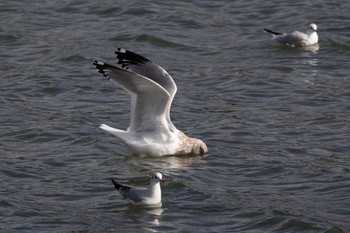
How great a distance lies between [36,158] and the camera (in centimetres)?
1328

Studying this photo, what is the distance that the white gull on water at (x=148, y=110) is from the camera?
12906 millimetres

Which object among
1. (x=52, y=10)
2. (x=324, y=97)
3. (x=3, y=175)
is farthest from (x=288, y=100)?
(x=52, y=10)

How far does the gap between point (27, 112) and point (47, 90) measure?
40.3 inches

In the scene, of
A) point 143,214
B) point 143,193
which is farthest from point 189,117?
point 143,214

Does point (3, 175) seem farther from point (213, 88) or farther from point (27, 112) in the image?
point (213, 88)

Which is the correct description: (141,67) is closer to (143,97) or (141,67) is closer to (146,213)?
(143,97)

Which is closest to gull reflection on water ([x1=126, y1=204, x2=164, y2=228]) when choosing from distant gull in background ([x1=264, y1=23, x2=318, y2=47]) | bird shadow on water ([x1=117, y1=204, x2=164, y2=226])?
Answer: bird shadow on water ([x1=117, y1=204, x2=164, y2=226])

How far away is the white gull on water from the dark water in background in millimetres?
173

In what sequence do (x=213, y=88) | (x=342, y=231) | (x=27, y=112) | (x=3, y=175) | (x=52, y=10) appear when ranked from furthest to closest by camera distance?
(x=52, y=10) < (x=213, y=88) < (x=27, y=112) < (x=3, y=175) < (x=342, y=231)

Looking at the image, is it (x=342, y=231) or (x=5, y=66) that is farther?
(x=5, y=66)

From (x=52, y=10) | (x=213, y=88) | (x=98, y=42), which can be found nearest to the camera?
(x=213, y=88)

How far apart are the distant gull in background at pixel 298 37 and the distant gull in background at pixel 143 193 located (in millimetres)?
7339

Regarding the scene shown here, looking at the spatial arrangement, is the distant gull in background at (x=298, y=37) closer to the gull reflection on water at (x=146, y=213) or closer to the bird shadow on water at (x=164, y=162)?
the bird shadow on water at (x=164, y=162)

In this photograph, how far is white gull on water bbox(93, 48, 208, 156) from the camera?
42.3 feet
